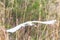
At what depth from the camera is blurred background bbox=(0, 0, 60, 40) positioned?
88.4 inches

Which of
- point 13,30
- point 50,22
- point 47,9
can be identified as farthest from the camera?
point 47,9

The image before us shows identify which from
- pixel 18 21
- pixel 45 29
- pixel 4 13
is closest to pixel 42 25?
pixel 45 29

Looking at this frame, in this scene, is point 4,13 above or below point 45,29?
above

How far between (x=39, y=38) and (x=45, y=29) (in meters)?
0.14

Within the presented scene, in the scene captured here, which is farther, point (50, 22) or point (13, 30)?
point (50, 22)

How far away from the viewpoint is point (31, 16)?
2.40 metres

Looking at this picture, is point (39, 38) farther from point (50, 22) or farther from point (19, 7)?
point (19, 7)

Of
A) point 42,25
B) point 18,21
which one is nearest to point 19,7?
point 18,21

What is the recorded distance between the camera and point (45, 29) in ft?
7.49

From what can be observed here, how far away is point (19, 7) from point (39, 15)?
227 mm

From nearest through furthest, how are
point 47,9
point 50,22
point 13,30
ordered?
point 13,30 < point 50,22 < point 47,9

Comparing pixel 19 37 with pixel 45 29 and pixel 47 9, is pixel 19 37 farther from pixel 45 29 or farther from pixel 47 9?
pixel 47 9

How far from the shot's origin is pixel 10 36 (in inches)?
85.9

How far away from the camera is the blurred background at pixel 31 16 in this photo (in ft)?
7.36
